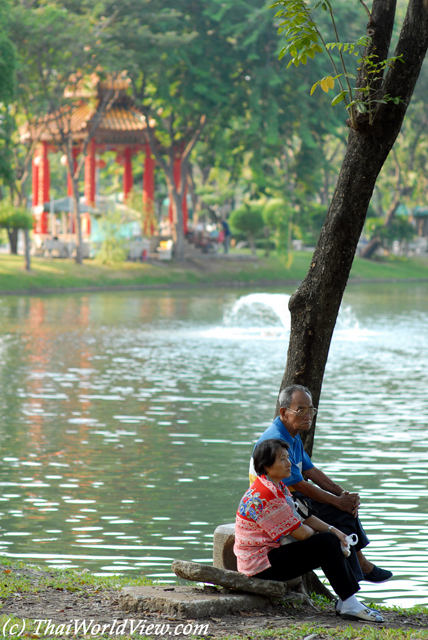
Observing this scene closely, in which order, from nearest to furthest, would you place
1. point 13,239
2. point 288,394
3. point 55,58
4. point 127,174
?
point 288,394 < point 55,58 < point 13,239 < point 127,174

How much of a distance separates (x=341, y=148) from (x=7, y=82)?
40.4m

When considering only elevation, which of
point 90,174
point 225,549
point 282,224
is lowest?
point 225,549

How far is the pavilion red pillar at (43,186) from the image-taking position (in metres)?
51.7

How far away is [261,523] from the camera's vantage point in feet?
20.6

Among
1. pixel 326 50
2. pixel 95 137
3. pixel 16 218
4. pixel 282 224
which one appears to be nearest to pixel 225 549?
pixel 326 50

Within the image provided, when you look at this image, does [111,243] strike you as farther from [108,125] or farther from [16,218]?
[108,125]

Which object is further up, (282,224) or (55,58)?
(55,58)

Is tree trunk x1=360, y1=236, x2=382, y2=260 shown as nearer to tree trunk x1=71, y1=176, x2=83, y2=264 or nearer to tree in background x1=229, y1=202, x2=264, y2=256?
tree in background x1=229, y1=202, x2=264, y2=256

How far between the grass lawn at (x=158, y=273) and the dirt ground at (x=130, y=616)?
34181mm

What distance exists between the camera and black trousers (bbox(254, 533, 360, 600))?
622 centimetres

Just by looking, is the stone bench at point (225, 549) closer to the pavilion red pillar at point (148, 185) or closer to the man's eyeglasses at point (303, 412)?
the man's eyeglasses at point (303, 412)

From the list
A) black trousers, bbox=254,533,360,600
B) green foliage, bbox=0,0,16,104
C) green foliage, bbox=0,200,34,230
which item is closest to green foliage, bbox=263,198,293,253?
green foliage, bbox=0,200,34,230

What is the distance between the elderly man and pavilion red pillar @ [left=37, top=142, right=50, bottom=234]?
150 ft

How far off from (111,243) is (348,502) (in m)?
40.6
